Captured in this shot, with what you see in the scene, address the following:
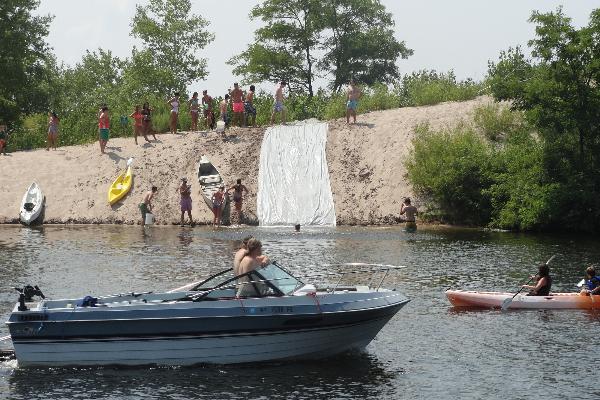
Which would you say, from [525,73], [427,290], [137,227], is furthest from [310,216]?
[427,290]

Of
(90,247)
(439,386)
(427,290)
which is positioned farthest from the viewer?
(90,247)

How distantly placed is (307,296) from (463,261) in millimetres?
14365

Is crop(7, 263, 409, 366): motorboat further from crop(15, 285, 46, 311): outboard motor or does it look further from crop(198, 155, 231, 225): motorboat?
crop(198, 155, 231, 225): motorboat

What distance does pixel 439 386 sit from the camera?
19359 mm

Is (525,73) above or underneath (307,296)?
above

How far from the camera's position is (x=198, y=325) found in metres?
20.0

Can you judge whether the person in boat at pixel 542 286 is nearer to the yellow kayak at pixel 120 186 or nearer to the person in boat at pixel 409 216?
the person in boat at pixel 409 216

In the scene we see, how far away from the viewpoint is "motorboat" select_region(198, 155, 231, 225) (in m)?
47.0

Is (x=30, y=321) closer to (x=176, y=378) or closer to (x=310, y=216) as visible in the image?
(x=176, y=378)

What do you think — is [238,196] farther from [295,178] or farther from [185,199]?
[295,178]

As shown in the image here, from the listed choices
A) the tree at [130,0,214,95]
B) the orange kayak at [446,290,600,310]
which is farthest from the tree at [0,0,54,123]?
the orange kayak at [446,290,600,310]

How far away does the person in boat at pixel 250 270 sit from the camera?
806 inches

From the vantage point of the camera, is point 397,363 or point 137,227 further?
point 137,227

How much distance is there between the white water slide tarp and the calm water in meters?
3.99
